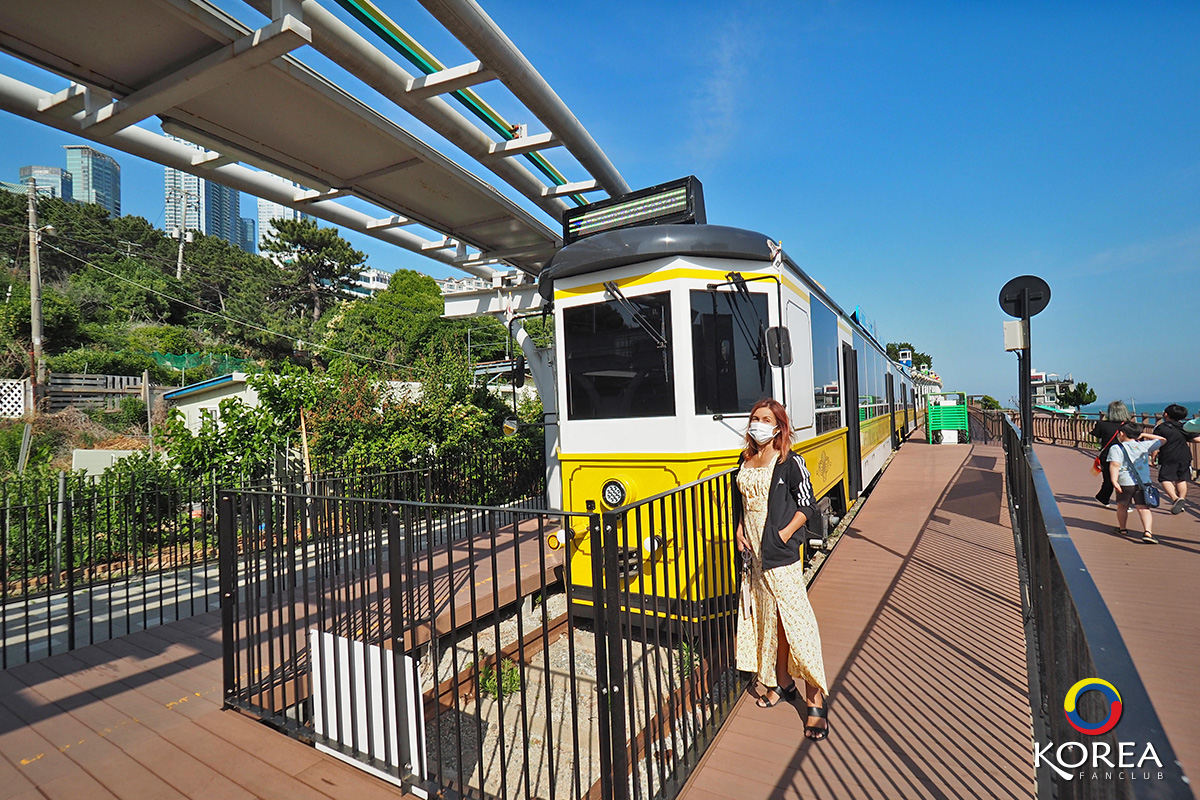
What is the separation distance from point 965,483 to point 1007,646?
866 centimetres

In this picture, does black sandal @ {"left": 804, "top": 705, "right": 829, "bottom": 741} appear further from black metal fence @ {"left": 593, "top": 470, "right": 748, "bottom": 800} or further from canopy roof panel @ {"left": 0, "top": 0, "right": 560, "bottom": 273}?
canopy roof panel @ {"left": 0, "top": 0, "right": 560, "bottom": 273}

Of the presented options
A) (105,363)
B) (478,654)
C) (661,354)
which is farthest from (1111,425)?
(105,363)

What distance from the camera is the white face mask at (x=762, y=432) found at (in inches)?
137

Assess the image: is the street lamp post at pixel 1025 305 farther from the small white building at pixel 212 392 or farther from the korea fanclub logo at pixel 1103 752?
the small white building at pixel 212 392

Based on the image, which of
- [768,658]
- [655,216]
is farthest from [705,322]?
[768,658]

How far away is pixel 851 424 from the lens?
8.16m

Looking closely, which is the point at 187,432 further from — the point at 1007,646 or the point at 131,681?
the point at 1007,646

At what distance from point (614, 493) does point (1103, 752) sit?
378cm

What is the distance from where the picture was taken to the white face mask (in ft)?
11.4

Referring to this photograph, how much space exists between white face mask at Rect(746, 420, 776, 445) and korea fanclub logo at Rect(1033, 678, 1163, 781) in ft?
6.38

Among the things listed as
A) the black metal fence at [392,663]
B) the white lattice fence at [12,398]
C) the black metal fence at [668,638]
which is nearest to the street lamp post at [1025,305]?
the black metal fence at [668,638]

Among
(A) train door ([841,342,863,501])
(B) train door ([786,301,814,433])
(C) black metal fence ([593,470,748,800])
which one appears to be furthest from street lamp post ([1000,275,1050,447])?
(C) black metal fence ([593,470,748,800])

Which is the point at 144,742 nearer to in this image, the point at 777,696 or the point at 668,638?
the point at 668,638

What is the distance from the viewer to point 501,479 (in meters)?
11.2
